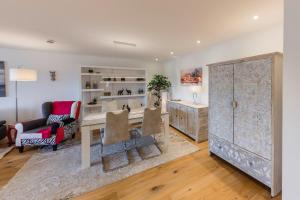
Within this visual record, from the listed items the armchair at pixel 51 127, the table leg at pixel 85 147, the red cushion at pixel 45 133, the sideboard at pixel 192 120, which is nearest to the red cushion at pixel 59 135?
the armchair at pixel 51 127

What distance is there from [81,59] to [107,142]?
11.0ft

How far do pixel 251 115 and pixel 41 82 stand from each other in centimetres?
516

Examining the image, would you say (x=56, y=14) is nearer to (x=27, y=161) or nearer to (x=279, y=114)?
(x=27, y=161)

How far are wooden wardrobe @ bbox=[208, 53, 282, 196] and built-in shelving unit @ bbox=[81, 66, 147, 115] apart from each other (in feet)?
10.8

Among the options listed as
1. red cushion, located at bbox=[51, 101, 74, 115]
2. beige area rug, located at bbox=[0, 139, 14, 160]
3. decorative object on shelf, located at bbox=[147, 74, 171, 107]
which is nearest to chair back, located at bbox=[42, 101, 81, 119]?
red cushion, located at bbox=[51, 101, 74, 115]

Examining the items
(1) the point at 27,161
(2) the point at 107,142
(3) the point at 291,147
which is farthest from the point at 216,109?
(1) the point at 27,161

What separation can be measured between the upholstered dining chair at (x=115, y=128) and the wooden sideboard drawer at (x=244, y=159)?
166 cm

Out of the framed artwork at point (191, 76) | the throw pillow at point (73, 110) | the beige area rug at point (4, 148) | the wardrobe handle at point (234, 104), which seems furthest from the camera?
the framed artwork at point (191, 76)

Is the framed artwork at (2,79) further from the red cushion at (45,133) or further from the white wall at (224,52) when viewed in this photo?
the white wall at (224,52)

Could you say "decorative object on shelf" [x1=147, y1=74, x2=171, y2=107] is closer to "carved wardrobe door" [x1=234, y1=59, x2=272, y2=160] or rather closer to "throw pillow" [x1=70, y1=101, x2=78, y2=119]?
"throw pillow" [x1=70, y1=101, x2=78, y2=119]

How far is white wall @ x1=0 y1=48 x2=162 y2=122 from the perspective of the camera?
4.05 metres

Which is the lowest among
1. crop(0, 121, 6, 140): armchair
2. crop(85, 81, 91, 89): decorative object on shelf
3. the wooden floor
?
the wooden floor

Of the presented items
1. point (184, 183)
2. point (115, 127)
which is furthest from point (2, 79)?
point (184, 183)

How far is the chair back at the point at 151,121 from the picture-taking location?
290 centimetres
